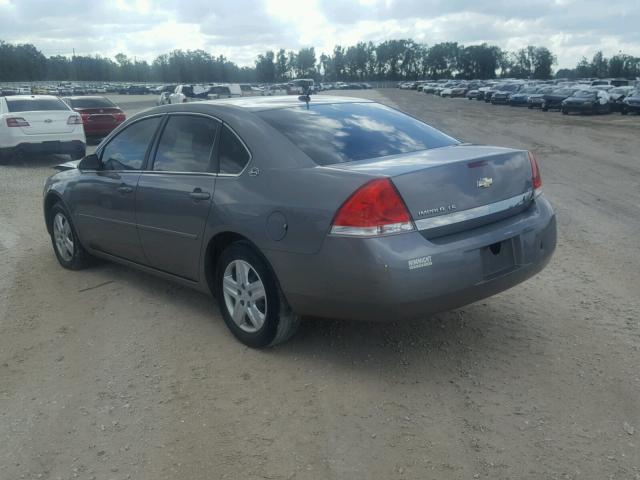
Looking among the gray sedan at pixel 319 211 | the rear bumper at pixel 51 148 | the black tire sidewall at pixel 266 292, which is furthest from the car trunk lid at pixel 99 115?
the black tire sidewall at pixel 266 292

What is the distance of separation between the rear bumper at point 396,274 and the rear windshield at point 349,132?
0.71 meters


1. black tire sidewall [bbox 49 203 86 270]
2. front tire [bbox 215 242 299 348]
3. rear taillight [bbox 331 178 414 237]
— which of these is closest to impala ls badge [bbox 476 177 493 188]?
rear taillight [bbox 331 178 414 237]

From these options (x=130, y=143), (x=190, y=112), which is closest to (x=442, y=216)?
(x=190, y=112)

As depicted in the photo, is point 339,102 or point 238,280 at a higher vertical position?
point 339,102

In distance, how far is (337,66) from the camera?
178 meters

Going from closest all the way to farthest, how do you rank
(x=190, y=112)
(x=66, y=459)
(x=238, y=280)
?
(x=66, y=459) < (x=238, y=280) < (x=190, y=112)

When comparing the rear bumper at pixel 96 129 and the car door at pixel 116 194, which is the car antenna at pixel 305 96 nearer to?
the car door at pixel 116 194

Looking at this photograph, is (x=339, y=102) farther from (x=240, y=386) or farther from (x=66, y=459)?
(x=66, y=459)

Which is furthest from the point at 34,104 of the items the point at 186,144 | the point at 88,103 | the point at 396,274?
the point at 396,274

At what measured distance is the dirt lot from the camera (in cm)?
302

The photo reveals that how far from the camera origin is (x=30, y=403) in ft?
12.1

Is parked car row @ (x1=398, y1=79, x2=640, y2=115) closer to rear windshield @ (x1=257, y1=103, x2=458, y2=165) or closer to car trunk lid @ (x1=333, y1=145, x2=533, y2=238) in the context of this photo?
rear windshield @ (x1=257, y1=103, x2=458, y2=165)

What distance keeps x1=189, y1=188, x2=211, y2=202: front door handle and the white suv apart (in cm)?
1202

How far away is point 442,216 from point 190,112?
7.19ft
